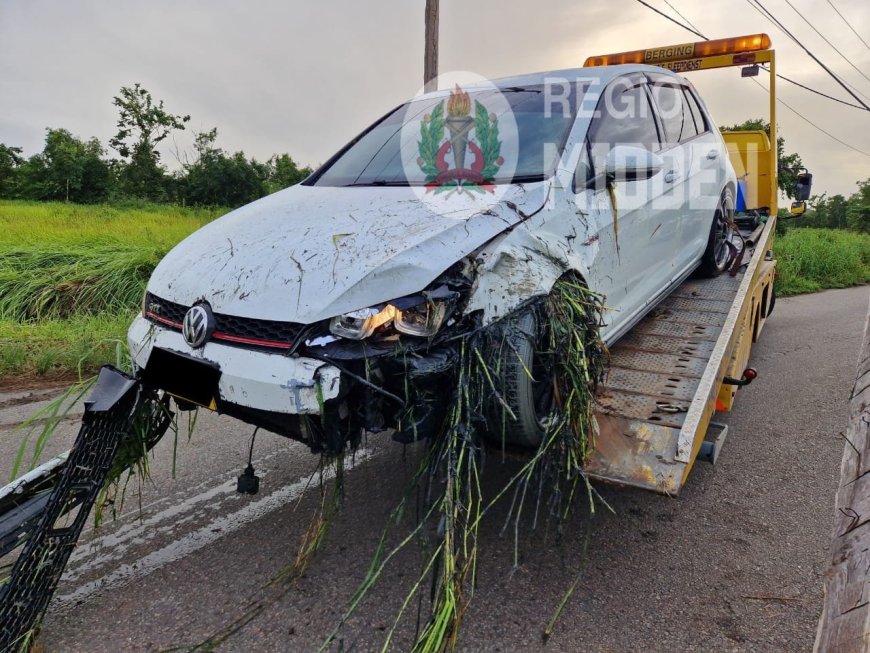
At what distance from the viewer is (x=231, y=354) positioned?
7.73ft

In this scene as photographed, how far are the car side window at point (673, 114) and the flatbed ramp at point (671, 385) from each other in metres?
1.10

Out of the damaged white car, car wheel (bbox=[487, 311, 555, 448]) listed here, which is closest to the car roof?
the damaged white car

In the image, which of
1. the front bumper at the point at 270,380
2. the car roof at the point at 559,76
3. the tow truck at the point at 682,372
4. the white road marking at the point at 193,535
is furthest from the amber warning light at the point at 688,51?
the front bumper at the point at 270,380

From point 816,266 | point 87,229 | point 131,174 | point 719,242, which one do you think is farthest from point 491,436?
point 131,174

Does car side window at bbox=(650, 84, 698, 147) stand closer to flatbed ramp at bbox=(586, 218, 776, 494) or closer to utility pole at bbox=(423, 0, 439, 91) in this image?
flatbed ramp at bbox=(586, 218, 776, 494)

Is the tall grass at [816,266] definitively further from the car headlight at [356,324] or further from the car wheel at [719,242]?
the car headlight at [356,324]

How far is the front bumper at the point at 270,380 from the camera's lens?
2215mm

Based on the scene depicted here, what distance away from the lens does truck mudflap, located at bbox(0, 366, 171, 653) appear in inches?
90.0

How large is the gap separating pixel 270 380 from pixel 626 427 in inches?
60.6

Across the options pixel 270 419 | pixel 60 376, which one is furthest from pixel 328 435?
pixel 60 376

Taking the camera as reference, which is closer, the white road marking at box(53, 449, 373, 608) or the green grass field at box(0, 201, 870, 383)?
the white road marking at box(53, 449, 373, 608)

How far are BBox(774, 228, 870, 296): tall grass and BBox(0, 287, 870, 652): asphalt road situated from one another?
9592mm

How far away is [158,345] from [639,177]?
2.49 meters

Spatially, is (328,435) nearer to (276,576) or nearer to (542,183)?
(276,576)
